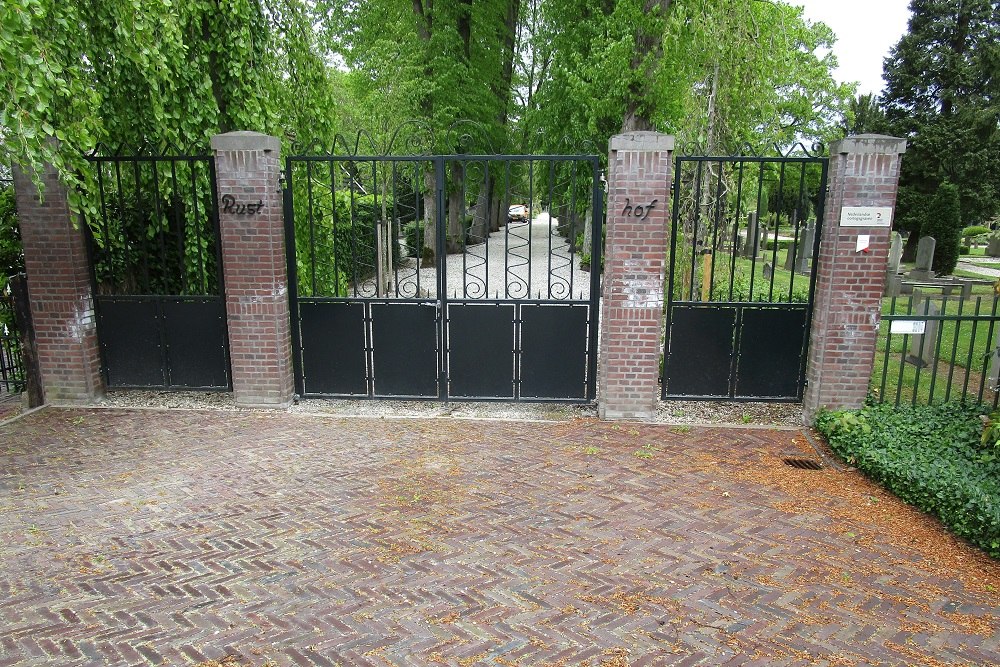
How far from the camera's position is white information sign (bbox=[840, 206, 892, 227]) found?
6156 mm

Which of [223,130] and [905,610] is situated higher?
[223,130]

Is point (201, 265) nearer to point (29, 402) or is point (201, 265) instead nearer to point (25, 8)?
point (29, 402)

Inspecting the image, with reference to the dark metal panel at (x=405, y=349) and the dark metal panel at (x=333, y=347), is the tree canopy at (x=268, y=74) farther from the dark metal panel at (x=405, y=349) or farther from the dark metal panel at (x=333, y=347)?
the dark metal panel at (x=333, y=347)

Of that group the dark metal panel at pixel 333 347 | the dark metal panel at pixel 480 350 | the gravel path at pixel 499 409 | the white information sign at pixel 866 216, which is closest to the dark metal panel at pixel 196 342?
the gravel path at pixel 499 409

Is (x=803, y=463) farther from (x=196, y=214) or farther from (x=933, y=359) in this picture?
(x=196, y=214)

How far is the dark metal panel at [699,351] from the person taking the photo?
681 centimetres

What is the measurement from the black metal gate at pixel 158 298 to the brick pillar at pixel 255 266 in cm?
28

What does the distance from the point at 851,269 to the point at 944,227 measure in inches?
Answer: 667

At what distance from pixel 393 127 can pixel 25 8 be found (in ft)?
38.4

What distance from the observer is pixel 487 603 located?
3.84 meters

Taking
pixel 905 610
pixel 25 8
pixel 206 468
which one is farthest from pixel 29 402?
pixel 905 610

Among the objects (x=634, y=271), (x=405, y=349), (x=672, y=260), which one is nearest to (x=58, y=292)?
(x=405, y=349)

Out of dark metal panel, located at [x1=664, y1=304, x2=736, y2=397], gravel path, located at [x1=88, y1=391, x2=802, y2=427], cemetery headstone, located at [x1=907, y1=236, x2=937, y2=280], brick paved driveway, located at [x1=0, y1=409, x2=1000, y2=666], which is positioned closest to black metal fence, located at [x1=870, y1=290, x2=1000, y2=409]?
gravel path, located at [x1=88, y1=391, x2=802, y2=427]

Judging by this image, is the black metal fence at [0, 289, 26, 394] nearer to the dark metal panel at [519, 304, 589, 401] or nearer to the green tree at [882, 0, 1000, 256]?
the dark metal panel at [519, 304, 589, 401]
